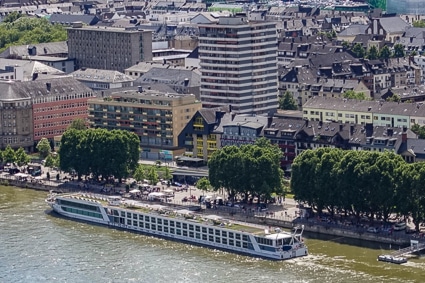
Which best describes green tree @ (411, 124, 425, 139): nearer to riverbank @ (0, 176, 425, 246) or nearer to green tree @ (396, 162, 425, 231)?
riverbank @ (0, 176, 425, 246)

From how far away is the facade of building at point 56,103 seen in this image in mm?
108250

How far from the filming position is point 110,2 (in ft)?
654

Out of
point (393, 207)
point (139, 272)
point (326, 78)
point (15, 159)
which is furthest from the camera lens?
point (326, 78)

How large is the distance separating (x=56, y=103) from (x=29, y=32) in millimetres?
47257

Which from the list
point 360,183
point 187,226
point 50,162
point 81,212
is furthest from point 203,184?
point 50,162

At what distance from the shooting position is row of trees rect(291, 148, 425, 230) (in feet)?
246

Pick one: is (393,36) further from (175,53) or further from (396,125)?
(396,125)

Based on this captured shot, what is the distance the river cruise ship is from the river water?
0.77 meters

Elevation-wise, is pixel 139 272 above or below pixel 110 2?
below

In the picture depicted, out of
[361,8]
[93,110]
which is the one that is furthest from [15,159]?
[361,8]

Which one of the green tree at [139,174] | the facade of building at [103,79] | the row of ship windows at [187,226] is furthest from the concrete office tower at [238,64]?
the row of ship windows at [187,226]

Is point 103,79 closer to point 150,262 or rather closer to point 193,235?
point 193,235

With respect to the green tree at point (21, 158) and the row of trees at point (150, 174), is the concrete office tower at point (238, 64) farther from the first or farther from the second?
the green tree at point (21, 158)

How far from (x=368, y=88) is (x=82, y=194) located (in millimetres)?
38951
